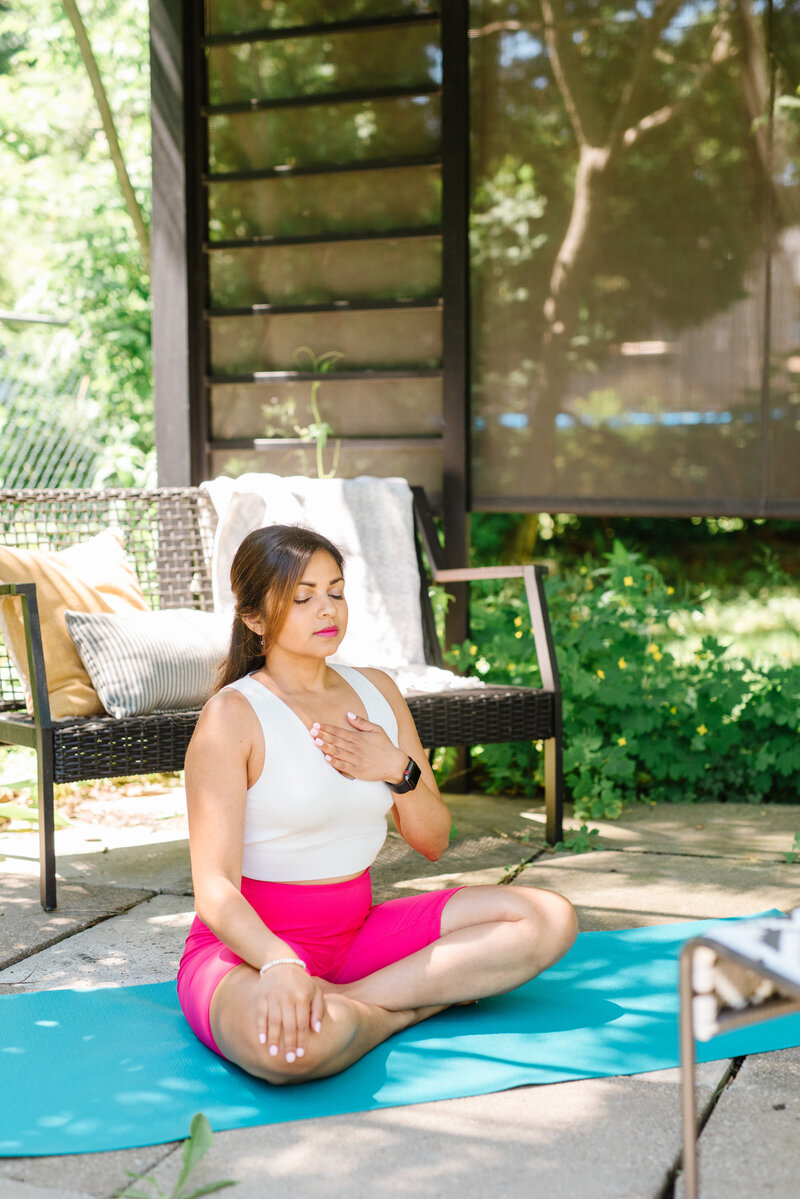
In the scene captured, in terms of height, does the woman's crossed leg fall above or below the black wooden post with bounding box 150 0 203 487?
below

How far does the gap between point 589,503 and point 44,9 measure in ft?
25.6

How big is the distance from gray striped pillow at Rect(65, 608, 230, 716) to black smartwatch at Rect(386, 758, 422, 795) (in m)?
0.92

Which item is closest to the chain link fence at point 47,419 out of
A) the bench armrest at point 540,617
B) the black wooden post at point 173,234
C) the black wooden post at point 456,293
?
the black wooden post at point 173,234

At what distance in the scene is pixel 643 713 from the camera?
3852mm

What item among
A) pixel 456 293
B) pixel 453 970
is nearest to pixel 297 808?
pixel 453 970

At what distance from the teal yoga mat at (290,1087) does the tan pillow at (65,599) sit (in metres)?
0.89

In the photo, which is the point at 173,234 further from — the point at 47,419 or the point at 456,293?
the point at 47,419

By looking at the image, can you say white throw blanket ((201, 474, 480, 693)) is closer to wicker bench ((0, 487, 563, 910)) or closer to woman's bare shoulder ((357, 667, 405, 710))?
wicker bench ((0, 487, 563, 910))

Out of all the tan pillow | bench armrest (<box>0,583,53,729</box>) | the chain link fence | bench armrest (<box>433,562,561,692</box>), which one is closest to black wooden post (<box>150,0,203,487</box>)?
the tan pillow

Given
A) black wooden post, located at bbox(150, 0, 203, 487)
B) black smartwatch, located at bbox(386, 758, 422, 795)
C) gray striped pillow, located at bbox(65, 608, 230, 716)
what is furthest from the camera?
black wooden post, located at bbox(150, 0, 203, 487)

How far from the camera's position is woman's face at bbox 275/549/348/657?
2127 mm

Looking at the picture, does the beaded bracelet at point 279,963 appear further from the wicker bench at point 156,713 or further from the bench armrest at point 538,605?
the bench armrest at point 538,605

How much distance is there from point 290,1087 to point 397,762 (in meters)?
0.54

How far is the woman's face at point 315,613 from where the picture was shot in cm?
213
